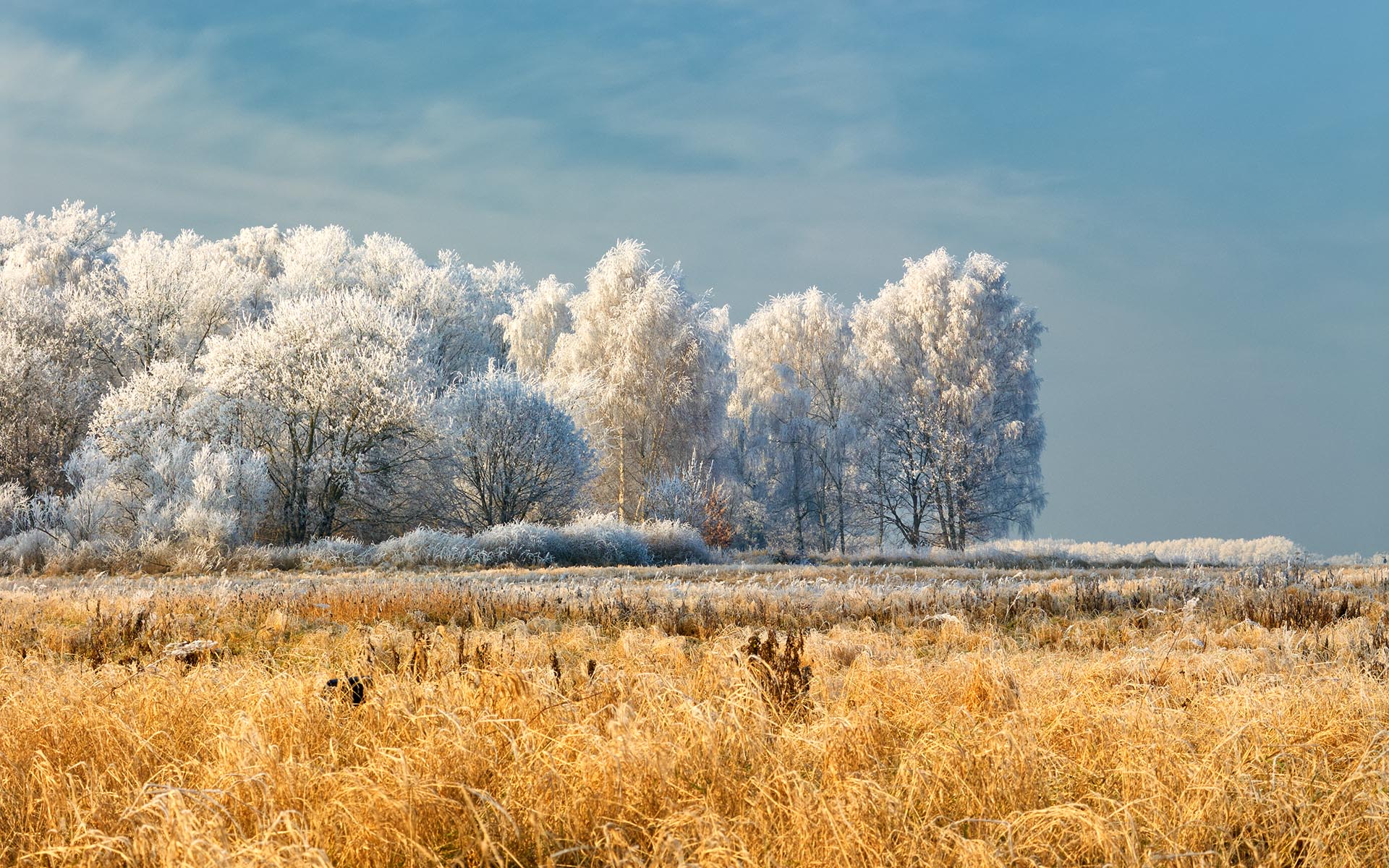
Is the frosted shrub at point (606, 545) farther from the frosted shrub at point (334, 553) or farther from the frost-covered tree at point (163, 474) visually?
the frost-covered tree at point (163, 474)

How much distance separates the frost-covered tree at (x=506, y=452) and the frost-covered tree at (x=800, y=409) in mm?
11989

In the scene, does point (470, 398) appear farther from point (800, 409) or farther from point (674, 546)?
point (800, 409)

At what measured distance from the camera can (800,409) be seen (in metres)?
42.8

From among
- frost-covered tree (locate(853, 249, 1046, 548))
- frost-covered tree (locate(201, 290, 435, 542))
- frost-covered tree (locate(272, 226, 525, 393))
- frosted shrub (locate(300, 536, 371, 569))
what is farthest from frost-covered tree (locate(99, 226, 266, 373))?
frost-covered tree (locate(853, 249, 1046, 548))

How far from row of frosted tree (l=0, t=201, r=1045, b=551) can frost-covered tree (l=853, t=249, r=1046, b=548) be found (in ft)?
0.34

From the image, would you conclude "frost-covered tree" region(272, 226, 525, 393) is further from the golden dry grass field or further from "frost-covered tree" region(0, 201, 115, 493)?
the golden dry grass field

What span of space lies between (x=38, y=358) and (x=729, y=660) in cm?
3405

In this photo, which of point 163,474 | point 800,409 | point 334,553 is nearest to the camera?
point 334,553

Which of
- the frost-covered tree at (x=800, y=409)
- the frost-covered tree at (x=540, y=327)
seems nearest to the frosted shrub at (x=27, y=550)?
the frost-covered tree at (x=540, y=327)

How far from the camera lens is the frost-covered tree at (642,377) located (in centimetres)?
3981

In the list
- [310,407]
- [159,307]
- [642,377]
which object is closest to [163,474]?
[310,407]

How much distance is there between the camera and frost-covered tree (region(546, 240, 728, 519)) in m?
39.8

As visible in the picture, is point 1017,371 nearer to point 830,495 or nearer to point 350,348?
point 830,495

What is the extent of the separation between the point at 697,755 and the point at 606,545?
22447 mm
